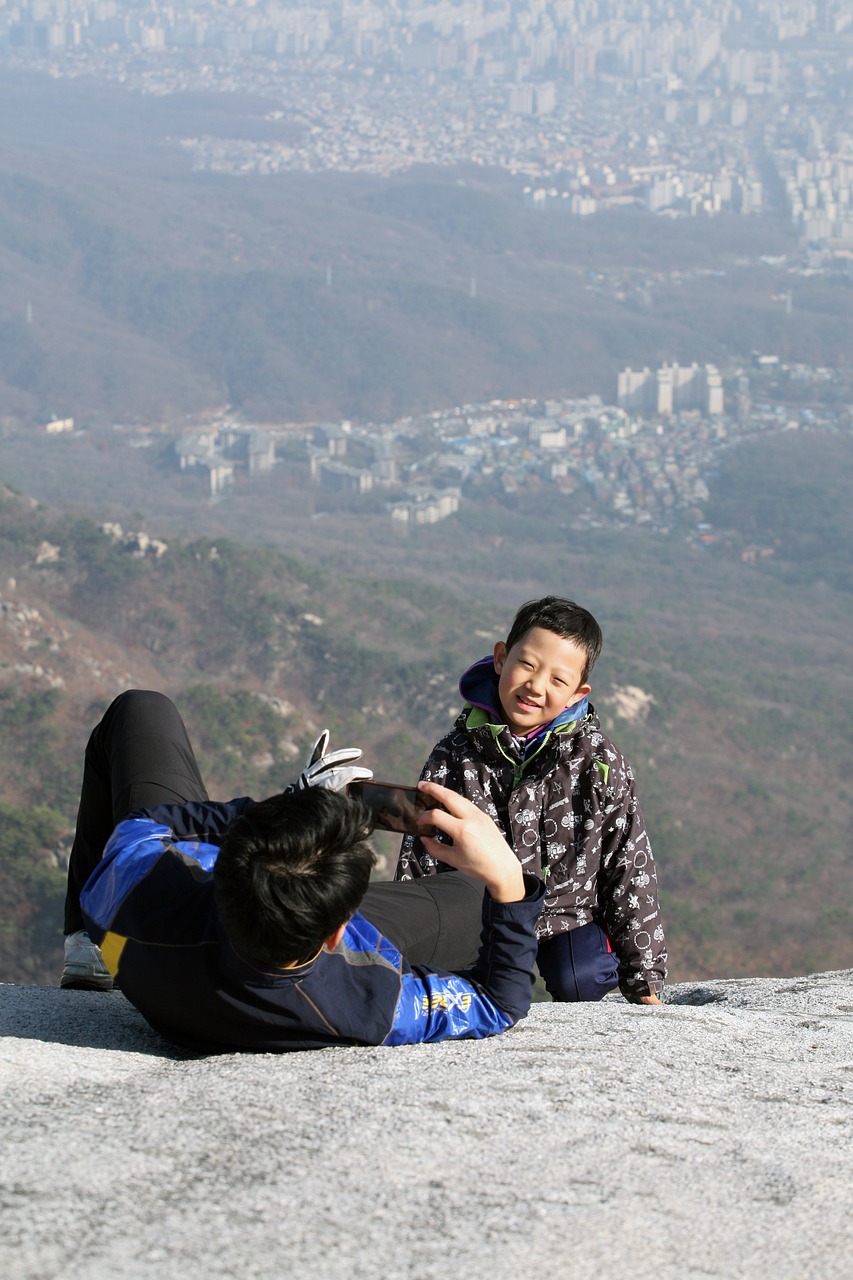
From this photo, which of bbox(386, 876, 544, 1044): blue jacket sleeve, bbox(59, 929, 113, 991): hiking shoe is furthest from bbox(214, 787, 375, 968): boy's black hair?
bbox(59, 929, 113, 991): hiking shoe

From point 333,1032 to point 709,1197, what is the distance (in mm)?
750

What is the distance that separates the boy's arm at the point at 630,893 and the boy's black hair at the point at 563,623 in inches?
14.4

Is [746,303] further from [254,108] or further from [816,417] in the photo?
[254,108]

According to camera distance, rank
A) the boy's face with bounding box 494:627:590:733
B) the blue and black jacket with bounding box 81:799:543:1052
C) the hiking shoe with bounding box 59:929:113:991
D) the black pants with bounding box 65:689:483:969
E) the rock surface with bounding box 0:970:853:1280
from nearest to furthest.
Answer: the rock surface with bounding box 0:970:853:1280 < the blue and black jacket with bounding box 81:799:543:1052 < the black pants with bounding box 65:689:483:969 < the hiking shoe with bounding box 59:929:113:991 < the boy's face with bounding box 494:627:590:733

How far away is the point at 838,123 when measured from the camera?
18250 cm

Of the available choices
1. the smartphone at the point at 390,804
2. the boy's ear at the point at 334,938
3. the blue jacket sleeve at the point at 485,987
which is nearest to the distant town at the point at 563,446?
the blue jacket sleeve at the point at 485,987

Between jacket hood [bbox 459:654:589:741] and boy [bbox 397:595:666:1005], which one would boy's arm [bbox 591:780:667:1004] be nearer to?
boy [bbox 397:595:666:1005]

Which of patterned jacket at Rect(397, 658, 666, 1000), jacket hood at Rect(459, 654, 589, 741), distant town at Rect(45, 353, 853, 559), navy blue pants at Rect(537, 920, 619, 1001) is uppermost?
jacket hood at Rect(459, 654, 589, 741)

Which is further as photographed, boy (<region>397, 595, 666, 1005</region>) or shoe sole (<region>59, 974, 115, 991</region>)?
boy (<region>397, 595, 666, 1005</region>)

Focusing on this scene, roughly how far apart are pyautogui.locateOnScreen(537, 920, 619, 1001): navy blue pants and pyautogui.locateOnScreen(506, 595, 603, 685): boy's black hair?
2.17 ft

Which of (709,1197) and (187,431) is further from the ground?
(709,1197)

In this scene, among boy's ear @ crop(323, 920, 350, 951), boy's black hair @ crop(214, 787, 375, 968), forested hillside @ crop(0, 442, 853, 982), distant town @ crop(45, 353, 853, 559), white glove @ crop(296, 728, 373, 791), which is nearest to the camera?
boy's black hair @ crop(214, 787, 375, 968)

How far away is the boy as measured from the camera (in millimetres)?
3268

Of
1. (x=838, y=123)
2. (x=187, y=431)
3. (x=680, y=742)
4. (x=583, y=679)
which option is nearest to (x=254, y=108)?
(x=838, y=123)
